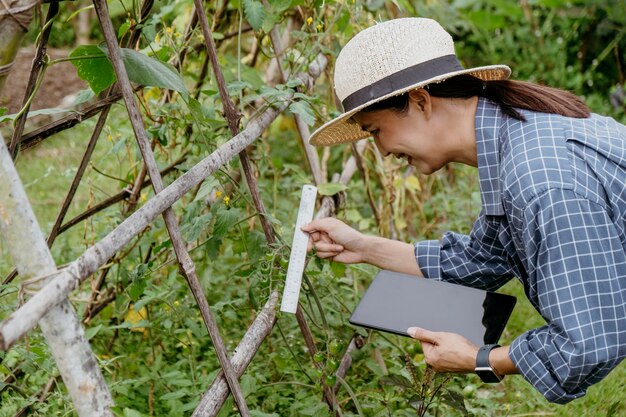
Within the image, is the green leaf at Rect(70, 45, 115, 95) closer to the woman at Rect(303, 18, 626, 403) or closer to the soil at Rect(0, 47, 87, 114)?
the woman at Rect(303, 18, 626, 403)

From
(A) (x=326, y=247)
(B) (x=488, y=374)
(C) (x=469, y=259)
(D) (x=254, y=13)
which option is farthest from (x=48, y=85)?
(B) (x=488, y=374)

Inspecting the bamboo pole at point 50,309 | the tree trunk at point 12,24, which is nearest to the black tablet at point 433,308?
the bamboo pole at point 50,309

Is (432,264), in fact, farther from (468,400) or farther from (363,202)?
(363,202)

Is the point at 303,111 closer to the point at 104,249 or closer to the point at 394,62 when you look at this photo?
the point at 394,62

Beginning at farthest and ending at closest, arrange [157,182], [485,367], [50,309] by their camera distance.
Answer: [485,367] → [157,182] → [50,309]

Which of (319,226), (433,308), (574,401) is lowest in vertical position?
(574,401)

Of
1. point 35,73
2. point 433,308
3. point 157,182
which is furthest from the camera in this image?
point 433,308

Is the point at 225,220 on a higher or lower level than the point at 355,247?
higher

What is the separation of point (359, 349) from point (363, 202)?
167cm

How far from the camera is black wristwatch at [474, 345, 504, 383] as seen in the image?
1.83 metres

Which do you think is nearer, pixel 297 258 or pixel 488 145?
pixel 488 145

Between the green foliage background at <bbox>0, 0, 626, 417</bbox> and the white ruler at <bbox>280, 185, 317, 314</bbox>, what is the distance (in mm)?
34

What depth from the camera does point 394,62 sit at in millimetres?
1857

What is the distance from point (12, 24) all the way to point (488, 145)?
1.02 meters
